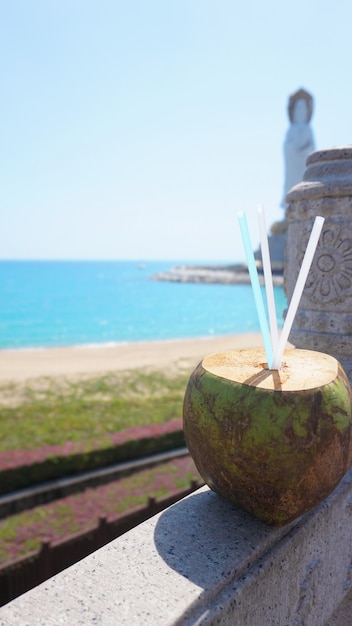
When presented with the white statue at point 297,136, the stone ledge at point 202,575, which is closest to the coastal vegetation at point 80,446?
the stone ledge at point 202,575

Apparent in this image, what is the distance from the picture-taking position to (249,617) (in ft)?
5.50

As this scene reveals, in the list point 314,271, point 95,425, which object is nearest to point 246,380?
point 314,271

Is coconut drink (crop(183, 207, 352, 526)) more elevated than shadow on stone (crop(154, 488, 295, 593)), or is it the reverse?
coconut drink (crop(183, 207, 352, 526))

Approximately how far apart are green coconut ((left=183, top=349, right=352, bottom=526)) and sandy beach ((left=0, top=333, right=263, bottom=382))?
1738 centimetres

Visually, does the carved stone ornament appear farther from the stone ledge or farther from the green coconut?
Answer: the green coconut

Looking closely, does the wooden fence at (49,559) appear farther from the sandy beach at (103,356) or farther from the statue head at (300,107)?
the statue head at (300,107)

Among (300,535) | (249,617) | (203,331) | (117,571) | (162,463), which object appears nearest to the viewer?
(117,571)

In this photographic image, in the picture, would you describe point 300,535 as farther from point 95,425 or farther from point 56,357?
point 56,357

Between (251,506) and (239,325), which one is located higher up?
(251,506)

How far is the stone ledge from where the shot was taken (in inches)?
55.4

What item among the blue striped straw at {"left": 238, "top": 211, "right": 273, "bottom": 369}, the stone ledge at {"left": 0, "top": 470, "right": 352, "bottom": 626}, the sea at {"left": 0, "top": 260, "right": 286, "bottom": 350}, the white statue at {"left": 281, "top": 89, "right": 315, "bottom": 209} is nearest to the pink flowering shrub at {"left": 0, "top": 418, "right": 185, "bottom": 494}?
the stone ledge at {"left": 0, "top": 470, "right": 352, "bottom": 626}

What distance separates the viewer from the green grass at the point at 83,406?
941cm

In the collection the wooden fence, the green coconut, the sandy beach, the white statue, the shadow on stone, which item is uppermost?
the white statue

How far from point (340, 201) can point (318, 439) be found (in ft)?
5.26
